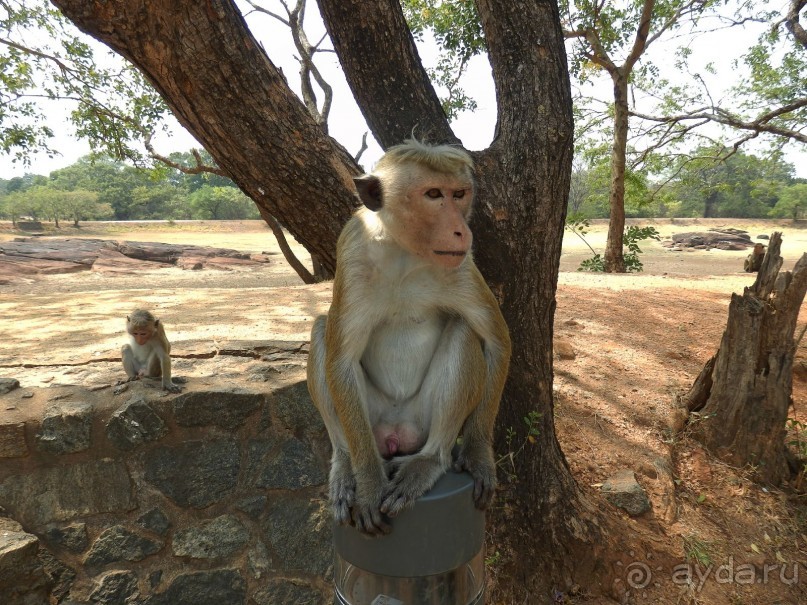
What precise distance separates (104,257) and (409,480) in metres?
23.8

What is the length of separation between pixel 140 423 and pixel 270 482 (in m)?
1.00

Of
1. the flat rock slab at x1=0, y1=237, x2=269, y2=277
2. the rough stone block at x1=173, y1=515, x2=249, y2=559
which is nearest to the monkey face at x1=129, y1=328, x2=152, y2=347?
the rough stone block at x1=173, y1=515, x2=249, y2=559

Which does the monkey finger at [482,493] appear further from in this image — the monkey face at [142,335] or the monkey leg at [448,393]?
the monkey face at [142,335]

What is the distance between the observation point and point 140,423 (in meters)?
3.79

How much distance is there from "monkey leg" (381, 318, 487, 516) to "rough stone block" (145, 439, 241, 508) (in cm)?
196

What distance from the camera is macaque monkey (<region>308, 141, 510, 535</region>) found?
2275 millimetres

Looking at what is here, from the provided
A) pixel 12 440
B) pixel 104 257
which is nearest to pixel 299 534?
pixel 12 440

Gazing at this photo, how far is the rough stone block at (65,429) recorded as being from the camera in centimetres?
364

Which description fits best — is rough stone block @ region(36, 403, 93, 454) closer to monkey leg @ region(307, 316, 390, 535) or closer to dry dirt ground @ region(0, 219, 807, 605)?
dry dirt ground @ region(0, 219, 807, 605)

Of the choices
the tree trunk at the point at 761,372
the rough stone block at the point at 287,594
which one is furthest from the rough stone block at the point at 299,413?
the tree trunk at the point at 761,372

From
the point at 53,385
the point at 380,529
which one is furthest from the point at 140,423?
the point at 380,529

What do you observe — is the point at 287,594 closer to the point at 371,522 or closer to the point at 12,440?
the point at 12,440

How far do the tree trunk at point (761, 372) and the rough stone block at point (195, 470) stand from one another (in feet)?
13.8

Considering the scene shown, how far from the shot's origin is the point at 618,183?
14.0 m
